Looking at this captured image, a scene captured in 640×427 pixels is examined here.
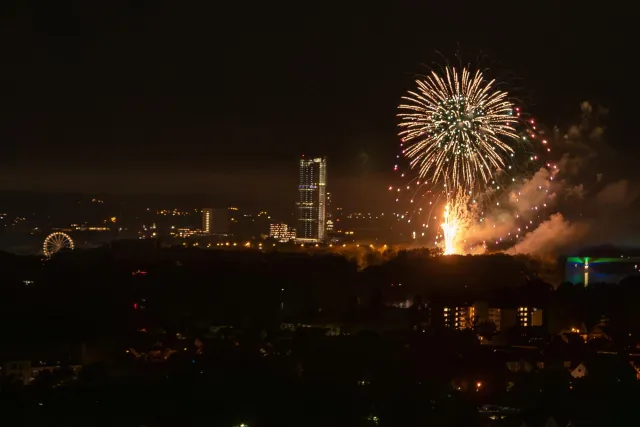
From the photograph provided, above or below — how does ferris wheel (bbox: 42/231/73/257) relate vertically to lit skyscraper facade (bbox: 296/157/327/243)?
below

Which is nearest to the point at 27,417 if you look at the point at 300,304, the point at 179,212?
the point at 300,304

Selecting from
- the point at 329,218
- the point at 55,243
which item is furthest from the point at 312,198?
the point at 55,243

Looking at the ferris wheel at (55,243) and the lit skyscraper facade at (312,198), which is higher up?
the lit skyscraper facade at (312,198)

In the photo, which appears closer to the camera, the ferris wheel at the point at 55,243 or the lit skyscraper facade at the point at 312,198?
the ferris wheel at the point at 55,243

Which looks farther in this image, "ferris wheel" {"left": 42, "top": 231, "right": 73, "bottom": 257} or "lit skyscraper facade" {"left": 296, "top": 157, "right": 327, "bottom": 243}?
"lit skyscraper facade" {"left": 296, "top": 157, "right": 327, "bottom": 243}

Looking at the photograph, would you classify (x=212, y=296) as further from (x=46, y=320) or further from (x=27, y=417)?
(x=27, y=417)
